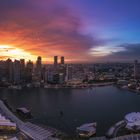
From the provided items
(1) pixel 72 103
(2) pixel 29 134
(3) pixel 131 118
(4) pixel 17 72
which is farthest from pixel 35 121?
(4) pixel 17 72

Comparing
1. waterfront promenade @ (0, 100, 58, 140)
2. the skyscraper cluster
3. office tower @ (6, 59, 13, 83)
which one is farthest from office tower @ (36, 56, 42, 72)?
waterfront promenade @ (0, 100, 58, 140)

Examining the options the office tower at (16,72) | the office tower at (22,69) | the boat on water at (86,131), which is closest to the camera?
the boat on water at (86,131)

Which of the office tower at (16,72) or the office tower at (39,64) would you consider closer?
the office tower at (16,72)

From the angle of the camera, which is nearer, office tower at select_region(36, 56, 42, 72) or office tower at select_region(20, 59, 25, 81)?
office tower at select_region(20, 59, 25, 81)

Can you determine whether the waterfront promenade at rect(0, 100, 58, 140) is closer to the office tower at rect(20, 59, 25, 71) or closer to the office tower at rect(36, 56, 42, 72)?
the office tower at rect(20, 59, 25, 71)

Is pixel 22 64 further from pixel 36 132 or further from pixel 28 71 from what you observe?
pixel 36 132

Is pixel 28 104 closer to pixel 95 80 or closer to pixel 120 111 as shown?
pixel 120 111

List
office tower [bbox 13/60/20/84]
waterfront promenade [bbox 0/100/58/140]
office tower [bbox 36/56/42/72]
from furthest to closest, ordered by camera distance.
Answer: office tower [bbox 36/56/42/72] < office tower [bbox 13/60/20/84] < waterfront promenade [bbox 0/100/58/140]

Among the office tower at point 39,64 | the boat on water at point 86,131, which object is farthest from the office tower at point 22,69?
the boat on water at point 86,131

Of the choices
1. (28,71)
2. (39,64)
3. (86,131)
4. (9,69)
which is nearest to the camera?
(86,131)

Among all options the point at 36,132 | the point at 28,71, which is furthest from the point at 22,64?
the point at 36,132

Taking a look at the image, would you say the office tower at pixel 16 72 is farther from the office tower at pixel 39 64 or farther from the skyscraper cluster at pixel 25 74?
the office tower at pixel 39 64
